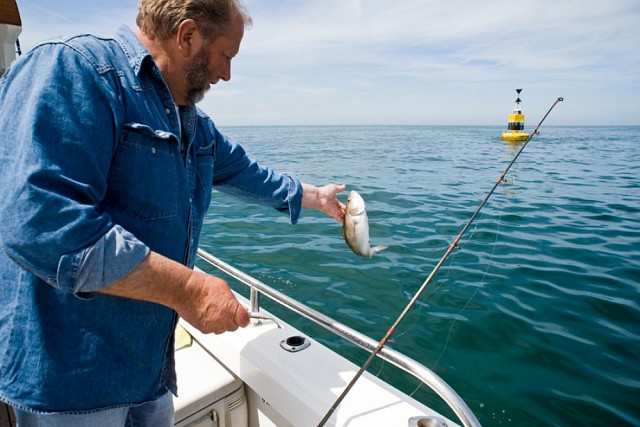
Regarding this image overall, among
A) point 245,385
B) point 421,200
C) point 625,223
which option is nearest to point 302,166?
point 421,200

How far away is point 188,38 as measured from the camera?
1.50 m

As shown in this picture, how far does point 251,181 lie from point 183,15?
49.2 inches

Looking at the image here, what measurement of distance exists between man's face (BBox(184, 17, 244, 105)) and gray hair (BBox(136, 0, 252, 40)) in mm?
35

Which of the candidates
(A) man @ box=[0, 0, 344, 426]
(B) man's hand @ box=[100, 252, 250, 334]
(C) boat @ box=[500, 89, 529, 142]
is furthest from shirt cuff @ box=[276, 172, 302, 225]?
(C) boat @ box=[500, 89, 529, 142]

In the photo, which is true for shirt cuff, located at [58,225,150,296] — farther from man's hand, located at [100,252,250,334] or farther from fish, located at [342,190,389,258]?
fish, located at [342,190,389,258]

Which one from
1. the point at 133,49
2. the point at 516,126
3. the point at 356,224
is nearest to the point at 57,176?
the point at 133,49

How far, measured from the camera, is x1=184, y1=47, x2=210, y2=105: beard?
1547mm

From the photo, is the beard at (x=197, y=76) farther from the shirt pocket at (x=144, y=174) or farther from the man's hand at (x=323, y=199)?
the man's hand at (x=323, y=199)

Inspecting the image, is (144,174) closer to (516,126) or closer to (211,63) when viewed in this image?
(211,63)

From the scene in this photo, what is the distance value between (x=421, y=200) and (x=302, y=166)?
339 inches

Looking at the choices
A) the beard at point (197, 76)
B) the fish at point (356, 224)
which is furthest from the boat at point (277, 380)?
the beard at point (197, 76)

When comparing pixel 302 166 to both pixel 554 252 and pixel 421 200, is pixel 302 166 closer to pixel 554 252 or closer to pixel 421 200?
pixel 421 200

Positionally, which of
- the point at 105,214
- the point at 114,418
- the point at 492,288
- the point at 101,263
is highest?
the point at 105,214

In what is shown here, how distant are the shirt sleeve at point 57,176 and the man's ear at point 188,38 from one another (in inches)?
14.9
